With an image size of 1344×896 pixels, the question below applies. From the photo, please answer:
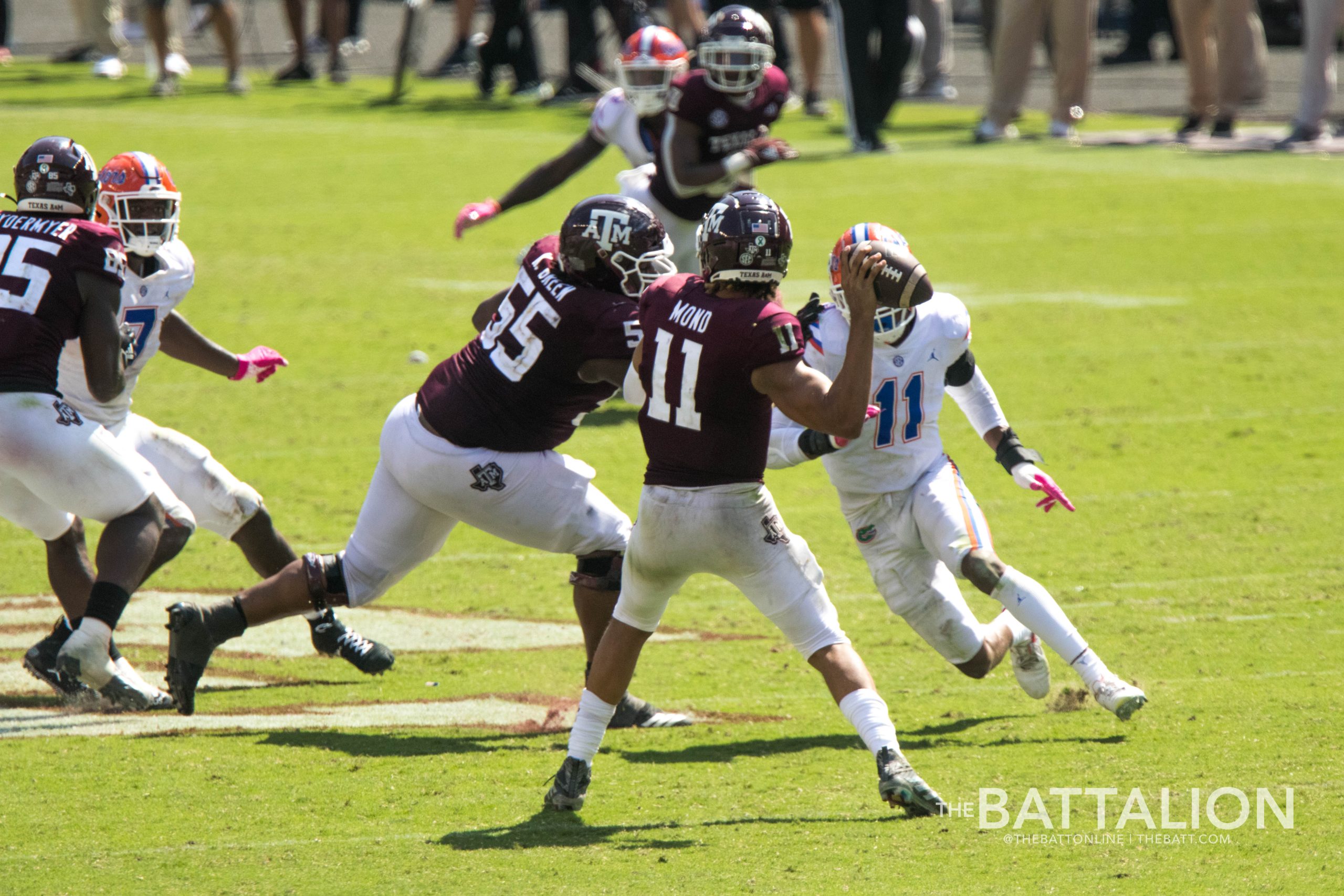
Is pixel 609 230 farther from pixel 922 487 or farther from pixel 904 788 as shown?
pixel 904 788

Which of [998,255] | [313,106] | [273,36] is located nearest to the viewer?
[998,255]

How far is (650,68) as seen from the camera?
29.8 ft

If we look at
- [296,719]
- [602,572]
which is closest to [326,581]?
[296,719]

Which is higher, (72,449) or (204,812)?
(72,449)

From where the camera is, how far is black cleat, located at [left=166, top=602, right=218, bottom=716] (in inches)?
207

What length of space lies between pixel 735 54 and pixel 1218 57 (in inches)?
298

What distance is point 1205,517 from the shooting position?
7324mm

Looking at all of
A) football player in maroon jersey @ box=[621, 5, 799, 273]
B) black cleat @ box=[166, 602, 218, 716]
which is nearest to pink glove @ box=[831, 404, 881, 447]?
black cleat @ box=[166, 602, 218, 716]

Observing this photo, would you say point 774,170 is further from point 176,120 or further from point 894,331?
point 894,331

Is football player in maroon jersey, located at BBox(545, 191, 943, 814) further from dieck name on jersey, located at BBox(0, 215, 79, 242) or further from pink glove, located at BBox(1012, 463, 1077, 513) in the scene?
dieck name on jersey, located at BBox(0, 215, 79, 242)

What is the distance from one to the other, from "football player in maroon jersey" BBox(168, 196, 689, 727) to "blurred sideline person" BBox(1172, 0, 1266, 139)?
11032 millimetres

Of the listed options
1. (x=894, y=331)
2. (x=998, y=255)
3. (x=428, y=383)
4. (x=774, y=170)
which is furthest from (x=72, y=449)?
(x=774, y=170)

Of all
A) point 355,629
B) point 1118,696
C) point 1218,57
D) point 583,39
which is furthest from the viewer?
point 583,39

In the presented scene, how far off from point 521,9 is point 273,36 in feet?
23.5
